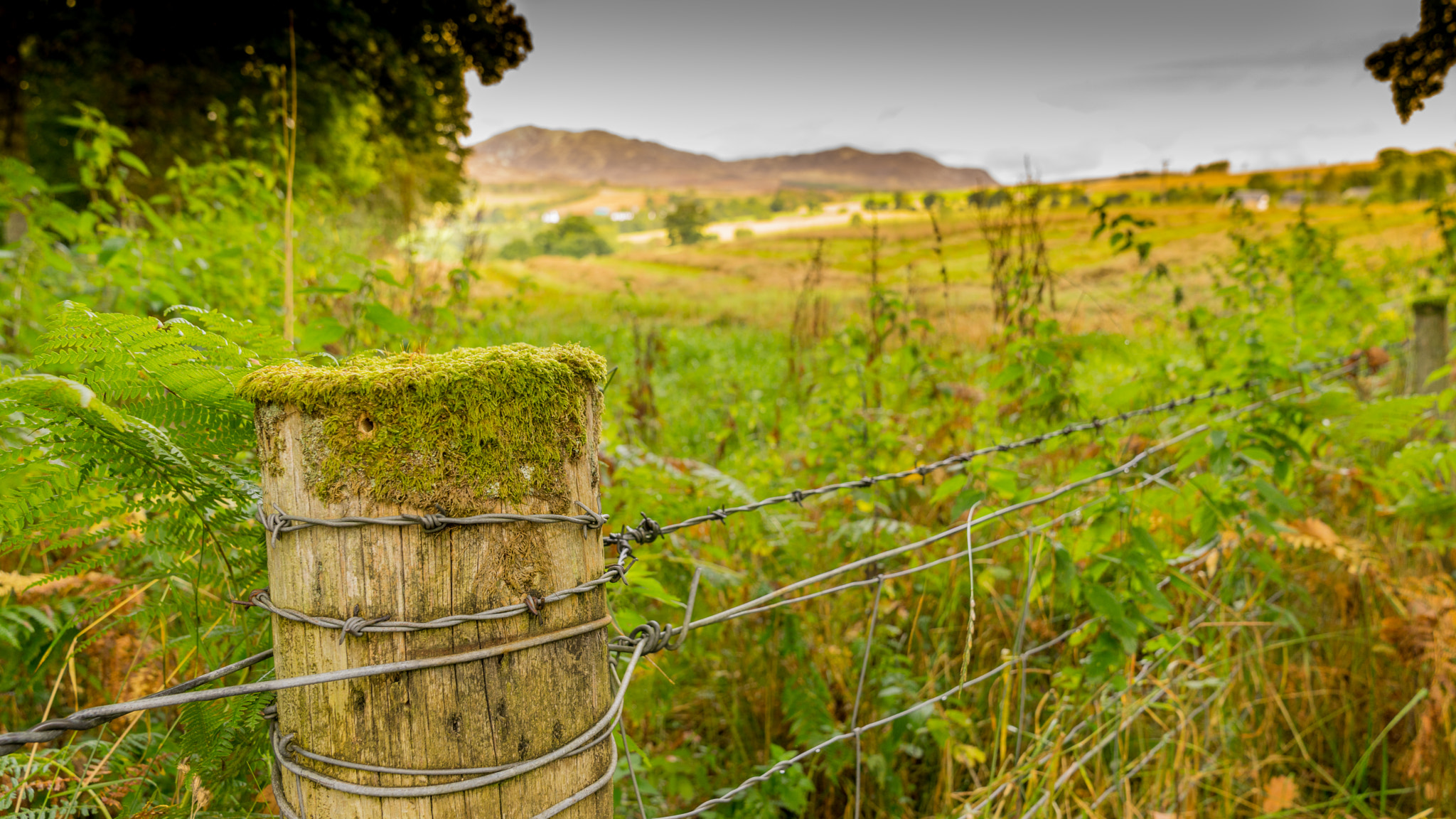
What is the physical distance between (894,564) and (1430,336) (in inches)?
141

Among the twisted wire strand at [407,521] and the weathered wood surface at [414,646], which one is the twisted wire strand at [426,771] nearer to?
the weathered wood surface at [414,646]

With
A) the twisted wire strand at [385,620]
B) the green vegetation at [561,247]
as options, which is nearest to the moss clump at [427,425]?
the twisted wire strand at [385,620]

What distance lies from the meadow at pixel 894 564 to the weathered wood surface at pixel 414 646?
210 millimetres

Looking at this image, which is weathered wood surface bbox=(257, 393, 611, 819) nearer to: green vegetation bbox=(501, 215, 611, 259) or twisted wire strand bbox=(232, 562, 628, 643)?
twisted wire strand bbox=(232, 562, 628, 643)

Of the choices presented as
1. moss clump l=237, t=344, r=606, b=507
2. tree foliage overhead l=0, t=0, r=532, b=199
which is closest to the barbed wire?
moss clump l=237, t=344, r=606, b=507

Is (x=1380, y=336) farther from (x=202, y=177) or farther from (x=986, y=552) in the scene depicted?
(x=202, y=177)

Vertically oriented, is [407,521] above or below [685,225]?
below

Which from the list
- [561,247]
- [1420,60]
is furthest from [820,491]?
[561,247]

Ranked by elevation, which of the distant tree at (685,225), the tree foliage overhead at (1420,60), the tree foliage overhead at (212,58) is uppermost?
the distant tree at (685,225)

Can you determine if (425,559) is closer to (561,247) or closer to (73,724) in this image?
(73,724)

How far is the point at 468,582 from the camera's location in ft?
2.74

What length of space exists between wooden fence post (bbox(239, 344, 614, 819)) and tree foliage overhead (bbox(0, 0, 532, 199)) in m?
8.08

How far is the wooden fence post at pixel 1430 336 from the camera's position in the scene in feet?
12.7

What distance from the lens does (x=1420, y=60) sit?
4.55m
